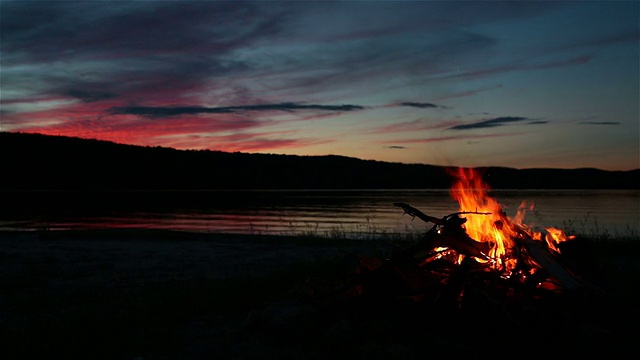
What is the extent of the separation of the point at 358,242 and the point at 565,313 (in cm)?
1185

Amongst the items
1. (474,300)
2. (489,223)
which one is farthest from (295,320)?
(489,223)

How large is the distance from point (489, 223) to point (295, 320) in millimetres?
2589

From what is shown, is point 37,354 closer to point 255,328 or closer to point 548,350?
point 255,328

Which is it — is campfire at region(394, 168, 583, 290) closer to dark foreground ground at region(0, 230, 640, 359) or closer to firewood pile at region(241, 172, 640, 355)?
firewood pile at region(241, 172, 640, 355)

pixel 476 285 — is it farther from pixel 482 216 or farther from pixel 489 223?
pixel 482 216

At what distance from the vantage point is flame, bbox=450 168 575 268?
6098 millimetres

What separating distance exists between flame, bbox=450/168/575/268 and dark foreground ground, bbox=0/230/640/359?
0.61 metres

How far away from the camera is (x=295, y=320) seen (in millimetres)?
5762

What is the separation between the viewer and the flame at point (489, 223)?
6.10 m

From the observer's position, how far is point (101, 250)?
14273 millimetres

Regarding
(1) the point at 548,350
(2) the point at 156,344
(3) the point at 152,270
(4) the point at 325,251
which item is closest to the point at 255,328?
(2) the point at 156,344

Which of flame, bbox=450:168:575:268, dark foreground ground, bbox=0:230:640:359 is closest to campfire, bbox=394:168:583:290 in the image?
flame, bbox=450:168:575:268

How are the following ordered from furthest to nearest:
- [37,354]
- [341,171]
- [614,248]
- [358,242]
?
[341,171] → [358,242] → [614,248] → [37,354]

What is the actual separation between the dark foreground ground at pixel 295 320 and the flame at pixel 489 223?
615 millimetres
